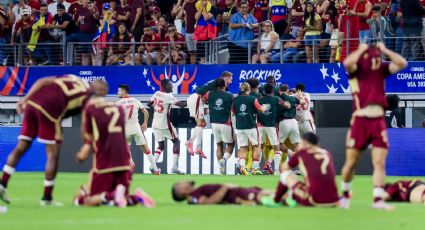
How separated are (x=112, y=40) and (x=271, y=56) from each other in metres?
5.24

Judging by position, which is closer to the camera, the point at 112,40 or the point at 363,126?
the point at 363,126

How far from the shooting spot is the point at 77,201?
1761 cm

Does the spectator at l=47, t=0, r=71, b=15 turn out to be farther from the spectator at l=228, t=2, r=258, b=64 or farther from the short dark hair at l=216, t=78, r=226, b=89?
the short dark hair at l=216, t=78, r=226, b=89

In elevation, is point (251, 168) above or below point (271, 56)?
below

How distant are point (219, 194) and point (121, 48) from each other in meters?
20.3

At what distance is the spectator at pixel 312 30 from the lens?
3416cm

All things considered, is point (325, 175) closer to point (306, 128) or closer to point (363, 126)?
point (363, 126)

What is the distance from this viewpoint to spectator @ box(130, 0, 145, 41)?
36.6 meters

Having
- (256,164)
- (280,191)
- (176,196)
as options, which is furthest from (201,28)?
(280,191)

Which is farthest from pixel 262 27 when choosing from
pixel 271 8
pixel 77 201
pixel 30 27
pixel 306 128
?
pixel 77 201

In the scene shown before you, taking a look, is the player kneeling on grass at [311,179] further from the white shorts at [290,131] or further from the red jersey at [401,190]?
the white shorts at [290,131]

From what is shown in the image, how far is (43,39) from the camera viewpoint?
1495 inches

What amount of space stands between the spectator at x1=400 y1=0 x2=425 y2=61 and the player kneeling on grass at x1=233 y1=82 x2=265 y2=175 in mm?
4633

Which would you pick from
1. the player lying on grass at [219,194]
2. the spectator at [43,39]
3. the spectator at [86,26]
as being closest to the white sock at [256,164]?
the spectator at [86,26]
